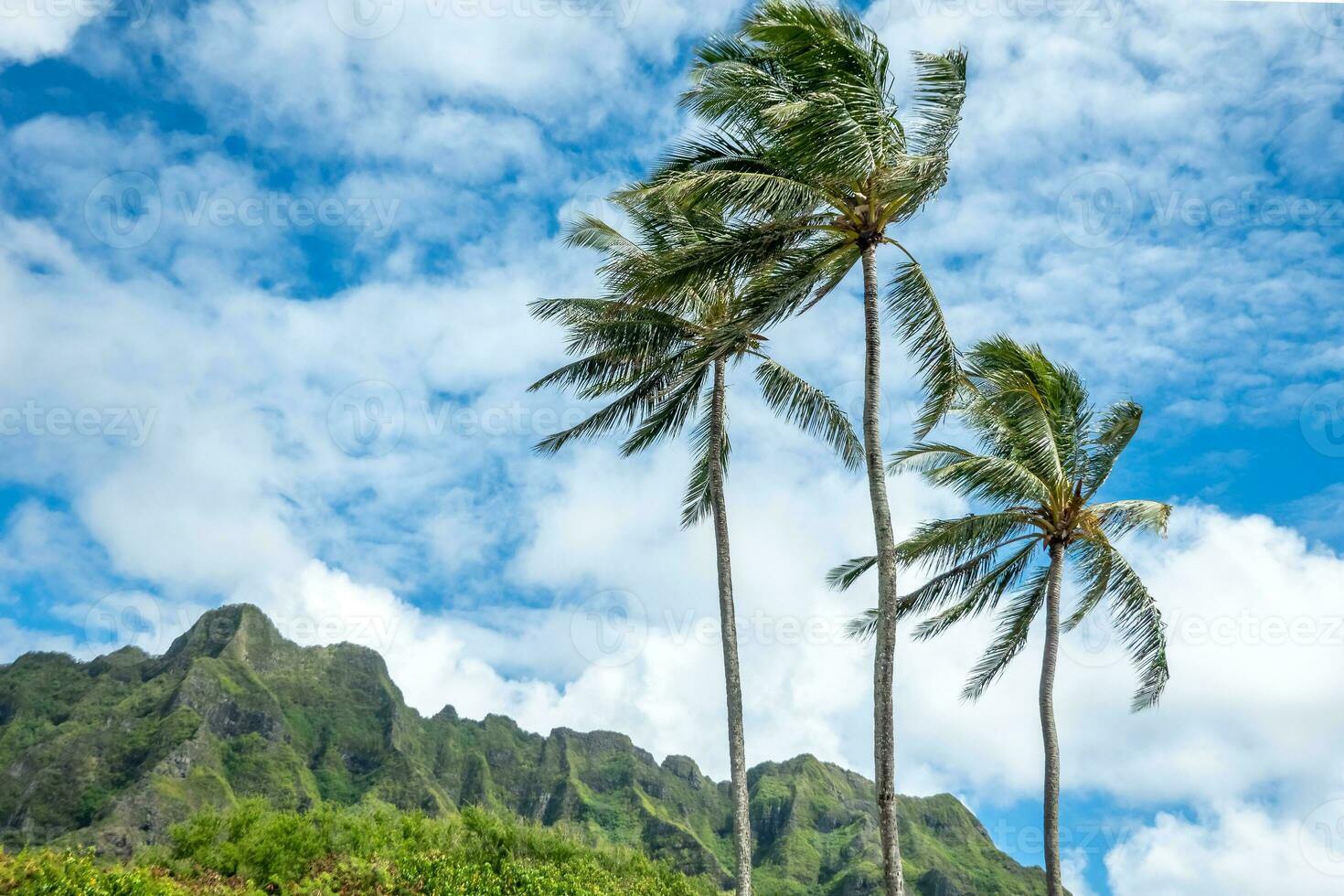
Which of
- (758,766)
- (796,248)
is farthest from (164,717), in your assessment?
(796,248)

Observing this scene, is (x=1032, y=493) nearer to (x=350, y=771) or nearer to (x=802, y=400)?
(x=802, y=400)

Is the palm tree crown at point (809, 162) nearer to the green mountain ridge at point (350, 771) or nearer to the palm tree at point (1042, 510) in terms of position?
the palm tree at point (1042, 510)

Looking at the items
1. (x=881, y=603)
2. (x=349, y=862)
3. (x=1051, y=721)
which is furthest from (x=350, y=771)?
(x=881, y=603)

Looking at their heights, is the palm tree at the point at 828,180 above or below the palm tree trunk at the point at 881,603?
above

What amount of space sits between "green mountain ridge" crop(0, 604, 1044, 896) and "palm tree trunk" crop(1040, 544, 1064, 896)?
6986cm

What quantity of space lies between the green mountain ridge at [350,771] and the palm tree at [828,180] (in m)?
72.2

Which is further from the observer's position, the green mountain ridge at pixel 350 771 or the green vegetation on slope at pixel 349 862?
the green mountain ridge at pixel 350 771

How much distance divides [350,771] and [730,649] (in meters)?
97.5

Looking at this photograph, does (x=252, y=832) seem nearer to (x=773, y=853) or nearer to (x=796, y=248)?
(x=796, y=248)

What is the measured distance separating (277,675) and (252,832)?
4352 inches

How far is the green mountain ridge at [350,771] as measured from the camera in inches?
3246

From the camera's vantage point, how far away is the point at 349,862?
42.9 ft

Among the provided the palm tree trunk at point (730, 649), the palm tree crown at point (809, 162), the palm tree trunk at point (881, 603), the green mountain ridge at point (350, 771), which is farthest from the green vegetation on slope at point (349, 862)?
the green mountain ridge at point (350, 771)

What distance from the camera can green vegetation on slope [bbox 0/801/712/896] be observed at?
33.0 feet
